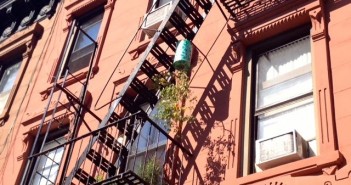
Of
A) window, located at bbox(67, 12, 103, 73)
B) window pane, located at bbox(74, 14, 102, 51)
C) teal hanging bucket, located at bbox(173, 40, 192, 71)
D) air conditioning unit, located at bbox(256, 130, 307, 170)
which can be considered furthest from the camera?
window pane, located at bbox(74, 14, 102, 51)

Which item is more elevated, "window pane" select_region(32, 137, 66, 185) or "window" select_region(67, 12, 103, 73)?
"window" select_region(67, 12, 103, 73)

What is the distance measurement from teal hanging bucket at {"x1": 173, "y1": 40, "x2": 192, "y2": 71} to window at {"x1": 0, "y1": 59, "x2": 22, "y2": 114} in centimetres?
650

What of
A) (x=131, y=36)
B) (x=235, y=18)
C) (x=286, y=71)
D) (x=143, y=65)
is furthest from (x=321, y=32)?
(x=131, y=36)

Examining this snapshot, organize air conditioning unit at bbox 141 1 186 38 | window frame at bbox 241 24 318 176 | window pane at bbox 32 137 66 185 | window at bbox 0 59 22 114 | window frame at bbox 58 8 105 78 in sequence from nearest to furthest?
window frame at bbox 241 24 318 176 < air conditioning unit at bbox 141 1 186 38 < window pane at bbox 32 137 66 185 < window frame at bbox 58 8 105 78 < window at bbox 0 59 22 114

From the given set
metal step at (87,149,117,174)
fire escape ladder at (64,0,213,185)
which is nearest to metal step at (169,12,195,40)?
fire escape ladder at (64,0,213,185)

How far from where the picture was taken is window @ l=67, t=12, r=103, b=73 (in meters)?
13.6

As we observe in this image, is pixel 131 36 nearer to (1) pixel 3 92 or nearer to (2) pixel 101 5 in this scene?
(2) pixel 101 5

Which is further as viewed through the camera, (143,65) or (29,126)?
(29,126)

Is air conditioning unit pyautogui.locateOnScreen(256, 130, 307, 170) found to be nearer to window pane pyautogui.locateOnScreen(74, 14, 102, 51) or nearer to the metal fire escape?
the metal fire escape

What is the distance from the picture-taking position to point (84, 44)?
46.9 feet

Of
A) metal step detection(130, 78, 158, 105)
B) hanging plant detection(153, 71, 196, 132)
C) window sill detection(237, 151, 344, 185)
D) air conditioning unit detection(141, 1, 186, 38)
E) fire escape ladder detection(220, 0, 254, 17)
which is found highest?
air conditioning unit detection(141, 1, 186, 38)

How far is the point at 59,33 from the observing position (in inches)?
589

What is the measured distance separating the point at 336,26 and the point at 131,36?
5.04 m

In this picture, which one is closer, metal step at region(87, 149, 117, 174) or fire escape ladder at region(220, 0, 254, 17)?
metal step at region(87, 149, 117, 174)
